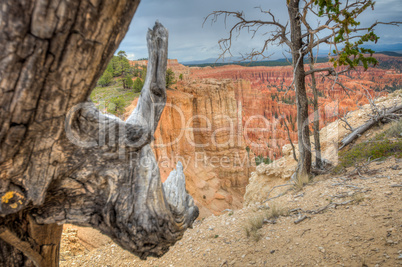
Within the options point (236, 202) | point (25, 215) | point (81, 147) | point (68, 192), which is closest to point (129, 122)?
point (81, 147)

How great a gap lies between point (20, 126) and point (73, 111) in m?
0.27

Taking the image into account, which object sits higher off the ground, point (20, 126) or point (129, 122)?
point (20, 126)

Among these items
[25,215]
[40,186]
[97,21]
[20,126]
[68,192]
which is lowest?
[25,215]

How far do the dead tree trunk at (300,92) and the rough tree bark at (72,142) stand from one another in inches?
201

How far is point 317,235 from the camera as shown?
3.50 meters

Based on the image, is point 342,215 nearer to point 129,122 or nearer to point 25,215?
point 129,122

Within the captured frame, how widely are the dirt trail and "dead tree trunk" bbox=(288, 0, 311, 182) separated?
1.03 m

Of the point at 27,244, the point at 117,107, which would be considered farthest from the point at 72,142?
the point at 117,107

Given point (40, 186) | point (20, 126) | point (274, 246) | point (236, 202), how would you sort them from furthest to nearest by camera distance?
point (236, 202) < point (274, 246) < point (40, 186) < point (20, 126)

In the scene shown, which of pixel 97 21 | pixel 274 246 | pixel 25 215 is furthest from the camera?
pixel 274 246

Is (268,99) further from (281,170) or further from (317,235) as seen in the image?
(317,235)

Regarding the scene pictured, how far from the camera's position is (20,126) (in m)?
1.37

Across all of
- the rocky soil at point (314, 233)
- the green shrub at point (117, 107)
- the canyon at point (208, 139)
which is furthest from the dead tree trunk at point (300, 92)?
the green shrub at point (117, 107)

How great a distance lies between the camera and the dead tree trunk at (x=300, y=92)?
251 inches
